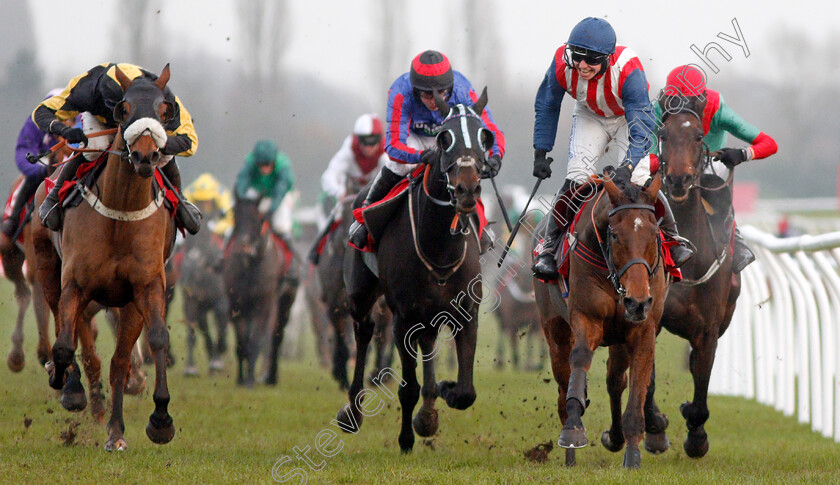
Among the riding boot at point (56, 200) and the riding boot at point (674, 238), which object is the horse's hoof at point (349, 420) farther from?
the riding boot at point (674, 238)

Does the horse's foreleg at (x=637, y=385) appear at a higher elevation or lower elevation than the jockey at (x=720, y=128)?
lower

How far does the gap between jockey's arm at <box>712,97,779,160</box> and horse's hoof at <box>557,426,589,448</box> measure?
2.65m

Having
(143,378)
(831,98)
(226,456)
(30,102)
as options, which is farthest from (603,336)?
(831,98)

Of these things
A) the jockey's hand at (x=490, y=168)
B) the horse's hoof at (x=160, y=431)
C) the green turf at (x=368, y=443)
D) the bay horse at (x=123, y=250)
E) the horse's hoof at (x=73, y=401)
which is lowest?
the green turf at (x=368, y=443)

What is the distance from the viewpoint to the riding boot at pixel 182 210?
6.60m

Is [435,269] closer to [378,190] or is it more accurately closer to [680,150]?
[378,190]

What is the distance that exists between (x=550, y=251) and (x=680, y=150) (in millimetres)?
1046

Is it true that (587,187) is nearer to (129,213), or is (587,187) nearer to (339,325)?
(129,213)

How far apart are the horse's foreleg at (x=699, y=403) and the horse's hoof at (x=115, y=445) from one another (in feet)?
10.8

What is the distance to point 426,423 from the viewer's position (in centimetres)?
678

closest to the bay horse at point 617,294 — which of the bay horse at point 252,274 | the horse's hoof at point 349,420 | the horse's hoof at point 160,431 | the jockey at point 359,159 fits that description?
the horse's hoof at point 349,420

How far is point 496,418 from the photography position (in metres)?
8.09

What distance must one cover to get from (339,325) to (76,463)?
456cm

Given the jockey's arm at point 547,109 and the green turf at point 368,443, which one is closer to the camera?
the green turf at point 368,443
